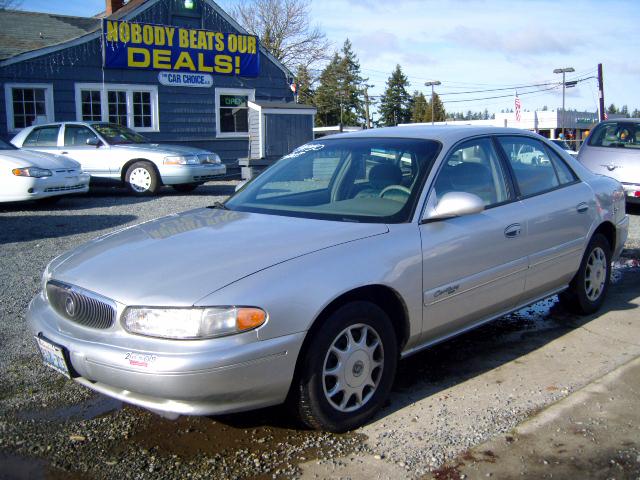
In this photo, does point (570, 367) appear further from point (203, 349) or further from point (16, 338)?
point (16, 338)

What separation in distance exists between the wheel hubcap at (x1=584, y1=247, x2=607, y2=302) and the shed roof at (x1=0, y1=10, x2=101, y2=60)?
576 inches

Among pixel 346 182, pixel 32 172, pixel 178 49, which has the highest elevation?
pixel 178 49

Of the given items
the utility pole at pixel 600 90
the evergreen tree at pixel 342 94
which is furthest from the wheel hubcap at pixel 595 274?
the evergreen tree at pixel 342 94

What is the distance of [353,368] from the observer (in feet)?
11.5

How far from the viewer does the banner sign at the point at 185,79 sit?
717 inches

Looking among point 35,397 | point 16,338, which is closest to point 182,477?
point 35,397

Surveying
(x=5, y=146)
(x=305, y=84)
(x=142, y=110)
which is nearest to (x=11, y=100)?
(x=142, y=110)

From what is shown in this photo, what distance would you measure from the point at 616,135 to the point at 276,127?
8.54m

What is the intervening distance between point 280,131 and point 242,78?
320 centimetres

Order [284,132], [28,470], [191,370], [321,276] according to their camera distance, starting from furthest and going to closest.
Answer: [284,132]
[321,276]
[28,470]
[191,370]

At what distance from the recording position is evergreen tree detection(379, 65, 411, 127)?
255ft

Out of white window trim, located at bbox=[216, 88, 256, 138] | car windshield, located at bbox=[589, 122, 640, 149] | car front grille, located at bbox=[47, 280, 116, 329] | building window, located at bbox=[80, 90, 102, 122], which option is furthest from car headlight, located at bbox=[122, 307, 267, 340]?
white window trim, located at bbox=[216, 88, 256, 138]

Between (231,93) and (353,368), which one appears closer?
(353,368)

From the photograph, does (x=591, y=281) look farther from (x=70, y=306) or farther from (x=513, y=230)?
(x=70, y=306)
